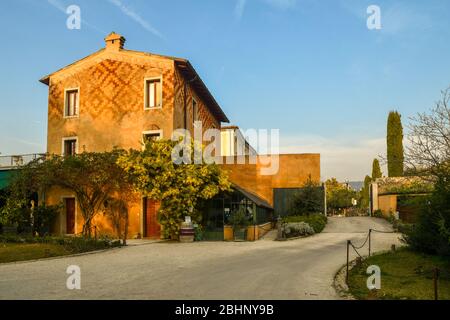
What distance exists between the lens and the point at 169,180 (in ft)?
68.0

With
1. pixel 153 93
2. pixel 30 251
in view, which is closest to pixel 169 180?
pixel 153 93

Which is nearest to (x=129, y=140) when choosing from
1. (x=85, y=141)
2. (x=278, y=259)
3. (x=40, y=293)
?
(x=85, y=141)

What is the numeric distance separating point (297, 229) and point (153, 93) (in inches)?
470

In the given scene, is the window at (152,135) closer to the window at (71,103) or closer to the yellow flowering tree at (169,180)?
the yellow flowering tree at (169,180)

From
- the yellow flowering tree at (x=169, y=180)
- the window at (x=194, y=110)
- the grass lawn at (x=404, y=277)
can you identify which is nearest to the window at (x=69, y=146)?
the yellow flowering tree at (x=169, y=180)

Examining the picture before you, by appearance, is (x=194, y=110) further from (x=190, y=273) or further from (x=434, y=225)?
(x=434, y=225)

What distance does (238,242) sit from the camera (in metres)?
20.6

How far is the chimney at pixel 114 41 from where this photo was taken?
2522 centimetres

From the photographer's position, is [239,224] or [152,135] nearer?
[239,224]

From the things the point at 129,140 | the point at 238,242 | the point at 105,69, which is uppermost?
the point at 105,69

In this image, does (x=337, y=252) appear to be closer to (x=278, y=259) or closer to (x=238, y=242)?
(x=278, y=259)
